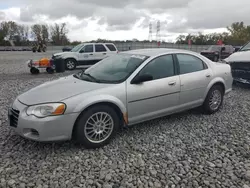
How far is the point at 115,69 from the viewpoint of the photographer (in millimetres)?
4176

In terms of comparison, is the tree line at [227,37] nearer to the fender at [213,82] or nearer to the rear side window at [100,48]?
the rear side window at [100,48]

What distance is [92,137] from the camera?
11.5ft

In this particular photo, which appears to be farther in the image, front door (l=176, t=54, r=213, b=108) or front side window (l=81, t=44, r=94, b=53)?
front side window (l=81, t=44, r=94, b=53)

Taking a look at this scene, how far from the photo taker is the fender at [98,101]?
3.28 metres

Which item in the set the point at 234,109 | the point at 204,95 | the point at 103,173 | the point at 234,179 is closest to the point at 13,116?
the point at 103,173

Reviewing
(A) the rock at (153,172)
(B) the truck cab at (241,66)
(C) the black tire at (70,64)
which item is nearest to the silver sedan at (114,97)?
(A) the rock at (153,172)

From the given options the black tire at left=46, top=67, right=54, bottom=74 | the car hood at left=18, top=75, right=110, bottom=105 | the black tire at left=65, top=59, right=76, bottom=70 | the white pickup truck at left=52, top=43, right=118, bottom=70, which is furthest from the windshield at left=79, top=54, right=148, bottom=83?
the black tire at left=65, top=59, right=76, bottom=70

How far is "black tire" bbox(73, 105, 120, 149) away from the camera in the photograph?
10.9 ft

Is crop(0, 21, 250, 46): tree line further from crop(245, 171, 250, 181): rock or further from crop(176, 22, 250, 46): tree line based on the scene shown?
crop(245, 171, 250, 181): rock

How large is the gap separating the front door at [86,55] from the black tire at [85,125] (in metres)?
10.5

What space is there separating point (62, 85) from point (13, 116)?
0.88 m

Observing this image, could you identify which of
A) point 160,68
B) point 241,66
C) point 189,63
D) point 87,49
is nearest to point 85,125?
point 160,68

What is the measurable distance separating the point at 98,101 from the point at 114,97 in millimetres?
270

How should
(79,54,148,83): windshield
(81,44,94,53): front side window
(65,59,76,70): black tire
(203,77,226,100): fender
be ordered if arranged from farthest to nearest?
(81,44,94,53): front side window
(65,59,76,70): black tire
(203,77,226,100): fender
(79,54,148,83): windshield
